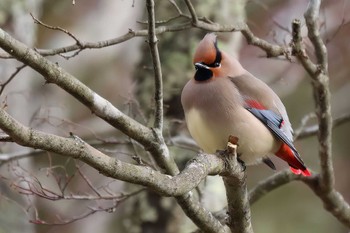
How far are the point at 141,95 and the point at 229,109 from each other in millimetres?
1620

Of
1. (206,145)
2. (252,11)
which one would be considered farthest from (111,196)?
(252,11)

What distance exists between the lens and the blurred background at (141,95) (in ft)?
15.5

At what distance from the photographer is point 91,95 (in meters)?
2.99

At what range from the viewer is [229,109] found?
3400 mm

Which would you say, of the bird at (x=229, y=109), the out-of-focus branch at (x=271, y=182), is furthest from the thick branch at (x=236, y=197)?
the out-of-focus branch at (x=271, y=182)

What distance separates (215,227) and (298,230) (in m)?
4.64

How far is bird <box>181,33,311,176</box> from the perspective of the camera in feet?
11.1

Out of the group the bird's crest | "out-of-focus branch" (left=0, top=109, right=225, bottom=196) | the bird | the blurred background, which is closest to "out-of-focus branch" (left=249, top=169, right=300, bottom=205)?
the blurred background

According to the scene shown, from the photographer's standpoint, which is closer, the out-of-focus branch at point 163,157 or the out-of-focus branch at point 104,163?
the out-of-focus branch at point 104,163

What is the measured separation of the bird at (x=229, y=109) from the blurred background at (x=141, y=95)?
0.39 metres

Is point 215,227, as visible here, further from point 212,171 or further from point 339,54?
point 339,54

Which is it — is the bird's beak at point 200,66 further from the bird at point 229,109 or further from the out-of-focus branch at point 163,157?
the out-of-focus branch at point 163,157

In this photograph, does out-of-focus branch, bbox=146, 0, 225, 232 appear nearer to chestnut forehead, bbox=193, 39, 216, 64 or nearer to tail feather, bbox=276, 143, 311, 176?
chestnut forehead, bbox=193, 39, 216, 64

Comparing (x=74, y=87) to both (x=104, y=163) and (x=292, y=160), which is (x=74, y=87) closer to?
(x=104, y=163)
